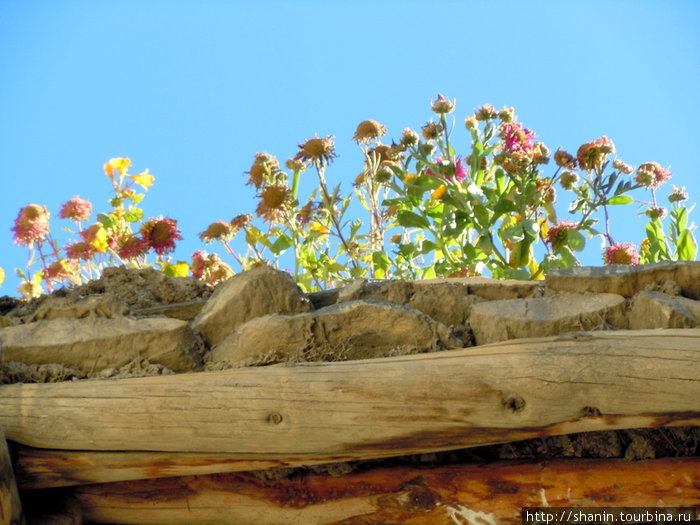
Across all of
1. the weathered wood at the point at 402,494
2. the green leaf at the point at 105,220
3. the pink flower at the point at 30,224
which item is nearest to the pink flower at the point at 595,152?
the weathered wood at the point at 402,494

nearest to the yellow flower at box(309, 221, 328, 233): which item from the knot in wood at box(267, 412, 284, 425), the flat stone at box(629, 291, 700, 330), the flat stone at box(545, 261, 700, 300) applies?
the flat stone at box(545, 261, 700, 300)

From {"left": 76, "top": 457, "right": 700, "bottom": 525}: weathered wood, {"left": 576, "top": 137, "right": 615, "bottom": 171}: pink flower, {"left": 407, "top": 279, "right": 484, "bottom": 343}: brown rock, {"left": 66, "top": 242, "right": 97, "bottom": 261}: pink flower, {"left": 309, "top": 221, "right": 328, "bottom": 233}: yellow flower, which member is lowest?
{"left": 76, "top": 457, "right": 700, "bottom": 525}: weathered wood

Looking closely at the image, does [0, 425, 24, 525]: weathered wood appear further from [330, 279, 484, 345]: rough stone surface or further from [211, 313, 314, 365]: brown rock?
[330, 279, 484, 345]: rough stone surface

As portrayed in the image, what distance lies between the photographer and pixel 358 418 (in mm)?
1974

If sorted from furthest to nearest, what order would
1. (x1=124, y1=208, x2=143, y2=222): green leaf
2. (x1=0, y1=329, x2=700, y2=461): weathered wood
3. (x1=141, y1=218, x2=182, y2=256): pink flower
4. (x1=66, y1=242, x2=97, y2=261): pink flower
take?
(x1=124, y1=208, x2=143, y2=222): green leaf
(x1=66, y1=242, x2=97, y2=261): pink flower
(x1=141, y1=218, x2=182, y2=256): pink flower
(x1=0, y1=329, x2=700, y2=461): weathered wood

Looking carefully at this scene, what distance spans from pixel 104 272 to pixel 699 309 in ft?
6.43

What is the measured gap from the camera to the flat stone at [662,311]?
7.09ft

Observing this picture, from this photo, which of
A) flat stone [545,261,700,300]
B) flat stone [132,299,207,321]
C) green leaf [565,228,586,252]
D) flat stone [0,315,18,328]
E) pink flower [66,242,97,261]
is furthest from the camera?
pink flower [66,242,97,261]

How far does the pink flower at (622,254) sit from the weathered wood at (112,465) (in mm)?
2124

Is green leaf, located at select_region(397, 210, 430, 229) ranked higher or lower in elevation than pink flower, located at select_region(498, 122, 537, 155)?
lower

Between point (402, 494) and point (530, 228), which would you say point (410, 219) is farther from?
point (402, 494)

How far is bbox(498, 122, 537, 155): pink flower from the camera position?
3.71m

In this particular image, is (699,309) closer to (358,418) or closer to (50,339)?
(358,418)

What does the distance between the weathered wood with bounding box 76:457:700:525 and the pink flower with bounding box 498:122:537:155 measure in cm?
189
